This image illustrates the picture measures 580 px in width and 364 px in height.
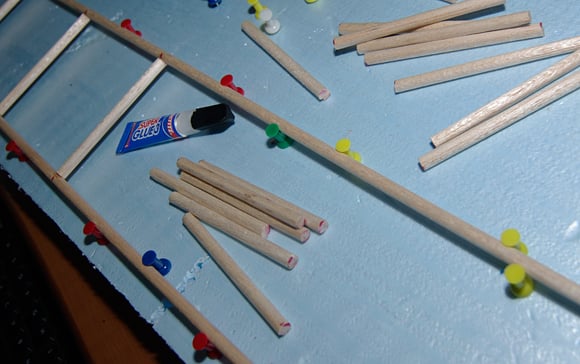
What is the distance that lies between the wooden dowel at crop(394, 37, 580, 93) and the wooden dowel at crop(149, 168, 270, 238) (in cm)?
47

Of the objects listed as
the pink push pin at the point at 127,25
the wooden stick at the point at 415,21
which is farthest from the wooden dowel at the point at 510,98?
the pink push pin at the point at 127,25

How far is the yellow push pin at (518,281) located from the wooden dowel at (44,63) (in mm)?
1575

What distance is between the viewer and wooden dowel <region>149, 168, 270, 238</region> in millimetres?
1243

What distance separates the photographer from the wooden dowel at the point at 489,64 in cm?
114

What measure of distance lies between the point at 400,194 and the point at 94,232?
814 mm

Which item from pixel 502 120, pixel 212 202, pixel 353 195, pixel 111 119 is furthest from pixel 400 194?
pixel 111 119

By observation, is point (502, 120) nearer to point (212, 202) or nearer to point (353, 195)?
point (353, 195)

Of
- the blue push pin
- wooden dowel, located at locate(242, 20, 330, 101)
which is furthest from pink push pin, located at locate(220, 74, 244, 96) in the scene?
the blue push pin

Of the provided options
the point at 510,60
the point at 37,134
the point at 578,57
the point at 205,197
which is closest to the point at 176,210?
the point at 205,197

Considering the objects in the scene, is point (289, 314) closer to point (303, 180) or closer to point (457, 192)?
point (303, 180)

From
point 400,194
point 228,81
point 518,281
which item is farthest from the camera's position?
point 228,81

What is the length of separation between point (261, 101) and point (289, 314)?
59 cm

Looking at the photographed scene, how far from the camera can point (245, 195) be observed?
4.15 ft

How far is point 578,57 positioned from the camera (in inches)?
43.1
